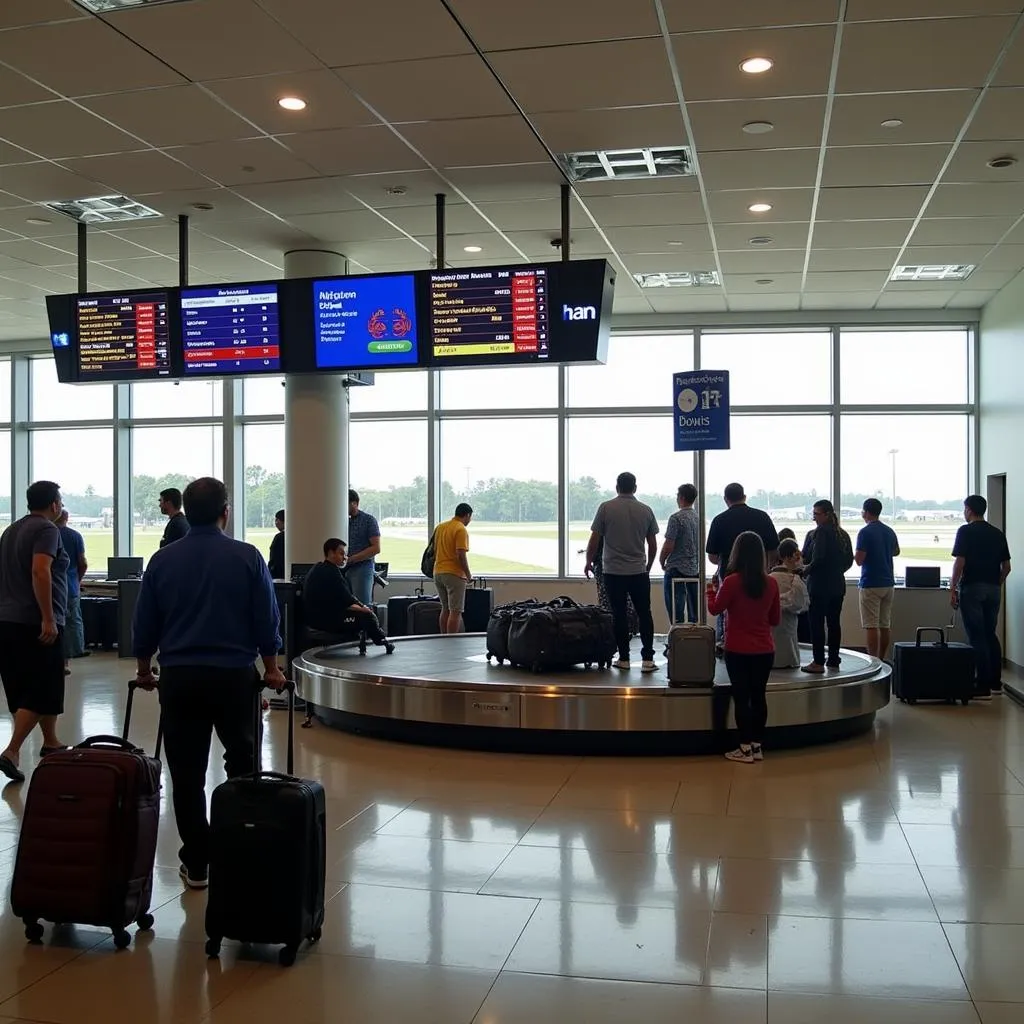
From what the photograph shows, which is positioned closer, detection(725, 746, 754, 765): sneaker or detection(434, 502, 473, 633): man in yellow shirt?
detection(725, 746, 754, 765): sneaker

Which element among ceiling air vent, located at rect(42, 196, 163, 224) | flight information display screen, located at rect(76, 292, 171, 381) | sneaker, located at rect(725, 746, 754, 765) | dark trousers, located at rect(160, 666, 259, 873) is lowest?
sneaker, located at rect(725, 746, 754, 765)

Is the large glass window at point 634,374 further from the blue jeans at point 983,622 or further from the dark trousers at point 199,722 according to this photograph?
the dark trousers at point 199,722

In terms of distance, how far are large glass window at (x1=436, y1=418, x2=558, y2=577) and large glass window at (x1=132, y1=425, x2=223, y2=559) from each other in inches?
139

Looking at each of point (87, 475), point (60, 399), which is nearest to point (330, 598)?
point (87, 475)

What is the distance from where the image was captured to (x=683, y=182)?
8.27 m

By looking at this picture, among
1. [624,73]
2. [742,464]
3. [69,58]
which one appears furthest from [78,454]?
[624,73]

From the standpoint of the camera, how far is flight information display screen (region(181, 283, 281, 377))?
29.2 feet

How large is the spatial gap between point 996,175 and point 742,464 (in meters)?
6.56

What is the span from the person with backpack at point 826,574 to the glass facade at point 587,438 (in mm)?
4001

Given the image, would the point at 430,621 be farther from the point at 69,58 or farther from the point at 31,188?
the point at 69,58

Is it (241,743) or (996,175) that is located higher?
(996,175)

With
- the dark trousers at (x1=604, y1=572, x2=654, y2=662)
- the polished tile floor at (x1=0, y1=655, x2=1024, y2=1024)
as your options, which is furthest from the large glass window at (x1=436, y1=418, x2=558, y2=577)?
the polished tile floor at (x1=0, y1=655, x2=1024, y2=1024)

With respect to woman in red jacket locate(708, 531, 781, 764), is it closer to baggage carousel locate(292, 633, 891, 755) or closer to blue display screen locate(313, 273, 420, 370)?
baggage carousel locate(292, 633, 891, 755)

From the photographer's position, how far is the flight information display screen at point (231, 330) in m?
8.90
